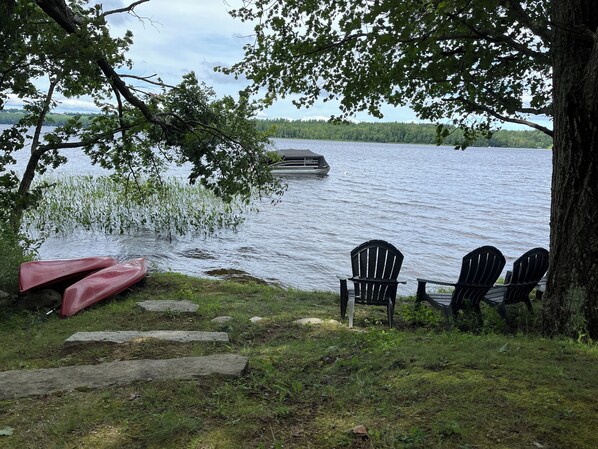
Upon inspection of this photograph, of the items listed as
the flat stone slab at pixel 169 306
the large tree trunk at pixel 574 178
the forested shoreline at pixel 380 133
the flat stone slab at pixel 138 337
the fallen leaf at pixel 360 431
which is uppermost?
the forested shoreline at pixel 380 133

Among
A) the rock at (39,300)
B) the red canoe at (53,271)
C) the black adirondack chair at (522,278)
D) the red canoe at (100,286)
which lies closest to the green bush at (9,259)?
the red canoe at (53,271)

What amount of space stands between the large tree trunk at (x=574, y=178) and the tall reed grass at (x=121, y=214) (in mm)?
11463

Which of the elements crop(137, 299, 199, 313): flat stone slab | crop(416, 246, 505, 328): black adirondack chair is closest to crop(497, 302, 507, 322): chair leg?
crop(416, 246, 505, 328): black adirondack chair

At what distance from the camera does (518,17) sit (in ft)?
17.4

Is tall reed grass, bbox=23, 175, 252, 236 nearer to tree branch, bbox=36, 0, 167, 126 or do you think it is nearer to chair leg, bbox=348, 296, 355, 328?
tree branch, bbox=36, 0, 167, 126

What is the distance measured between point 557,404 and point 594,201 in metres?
2.68

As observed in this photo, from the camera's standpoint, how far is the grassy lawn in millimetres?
2586

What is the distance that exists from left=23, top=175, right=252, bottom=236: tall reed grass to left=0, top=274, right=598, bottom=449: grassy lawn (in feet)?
36.1

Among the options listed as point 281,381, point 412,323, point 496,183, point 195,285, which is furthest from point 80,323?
point 496,183

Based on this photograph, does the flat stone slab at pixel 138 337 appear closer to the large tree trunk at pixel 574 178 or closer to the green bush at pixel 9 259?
the green bush at pixel 9 259

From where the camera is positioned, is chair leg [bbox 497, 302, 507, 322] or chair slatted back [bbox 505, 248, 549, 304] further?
chair slatted back [bbox 505, 248, 549, 304]

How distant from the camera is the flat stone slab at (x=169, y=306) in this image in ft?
20.9

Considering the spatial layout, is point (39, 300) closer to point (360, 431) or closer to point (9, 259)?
point (9, 259)

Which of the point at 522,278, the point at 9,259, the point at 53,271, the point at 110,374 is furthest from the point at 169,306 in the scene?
the point at 522,278
